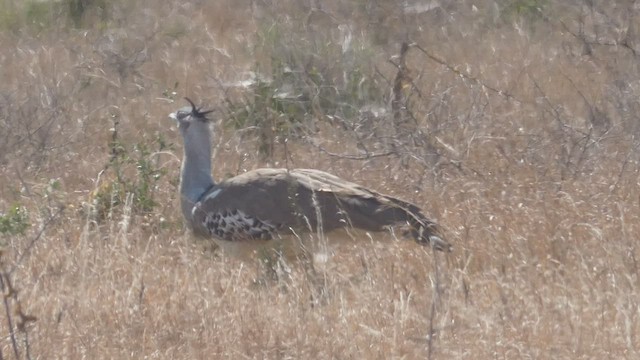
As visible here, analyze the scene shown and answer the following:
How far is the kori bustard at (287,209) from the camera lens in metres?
4.79

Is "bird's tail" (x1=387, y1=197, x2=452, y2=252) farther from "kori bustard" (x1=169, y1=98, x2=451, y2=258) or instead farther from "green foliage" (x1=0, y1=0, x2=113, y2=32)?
"green foliage" (x1=0, y1=0, x2=113, y2=32)

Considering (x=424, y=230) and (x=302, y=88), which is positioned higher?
(x=424, y=230)

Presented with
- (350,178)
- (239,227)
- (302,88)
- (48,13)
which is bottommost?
(48,13)

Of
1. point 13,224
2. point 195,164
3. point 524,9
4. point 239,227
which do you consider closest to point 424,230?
point 239,227

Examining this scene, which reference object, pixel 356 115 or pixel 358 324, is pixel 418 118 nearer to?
pixel 356 115

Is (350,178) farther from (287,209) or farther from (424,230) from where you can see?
(424,230)

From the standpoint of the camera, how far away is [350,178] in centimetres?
597

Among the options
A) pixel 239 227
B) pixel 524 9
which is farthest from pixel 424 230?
pixel 524 9

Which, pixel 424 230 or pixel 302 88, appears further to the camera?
pixel 302 88

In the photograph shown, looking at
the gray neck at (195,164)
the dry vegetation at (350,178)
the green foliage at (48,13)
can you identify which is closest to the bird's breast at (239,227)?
the dry vegetation at (350,178)

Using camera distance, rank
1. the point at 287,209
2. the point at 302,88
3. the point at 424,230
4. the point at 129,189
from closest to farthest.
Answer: the point at 424,230, the point at 287,209, the point at 129,189, the point at 302,88

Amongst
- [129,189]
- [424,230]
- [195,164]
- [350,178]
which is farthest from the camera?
[350,178]

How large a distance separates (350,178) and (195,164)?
78 cm

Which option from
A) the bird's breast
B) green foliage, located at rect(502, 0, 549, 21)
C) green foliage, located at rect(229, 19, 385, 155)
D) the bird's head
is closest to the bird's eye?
the bird's head
